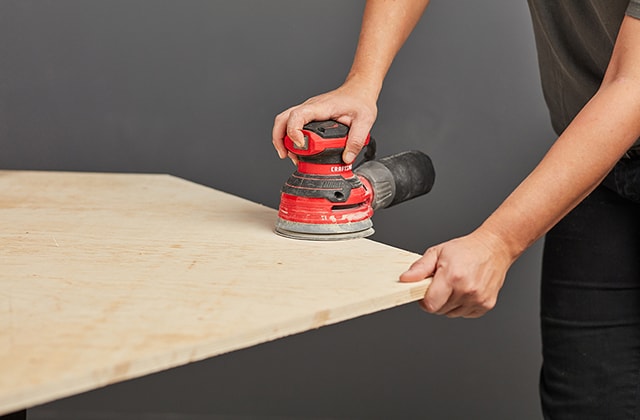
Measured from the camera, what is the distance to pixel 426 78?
232 centimetres

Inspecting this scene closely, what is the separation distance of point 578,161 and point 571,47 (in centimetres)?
45

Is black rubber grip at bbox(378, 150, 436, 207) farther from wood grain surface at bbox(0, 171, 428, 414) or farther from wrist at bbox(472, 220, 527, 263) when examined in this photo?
wrist at bbox(472, 220, 527, 263)

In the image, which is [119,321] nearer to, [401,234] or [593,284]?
[593,284]

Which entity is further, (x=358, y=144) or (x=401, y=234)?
(x=401, y=234)

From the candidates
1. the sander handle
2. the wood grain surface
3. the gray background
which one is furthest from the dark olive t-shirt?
the gray background

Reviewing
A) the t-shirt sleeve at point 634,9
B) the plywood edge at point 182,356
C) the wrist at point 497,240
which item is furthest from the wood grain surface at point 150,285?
the t-shirt sleeve at point 634,9

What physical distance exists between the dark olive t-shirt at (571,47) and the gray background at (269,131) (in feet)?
2.17

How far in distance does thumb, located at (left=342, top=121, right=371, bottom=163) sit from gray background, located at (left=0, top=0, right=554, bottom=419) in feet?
3.15

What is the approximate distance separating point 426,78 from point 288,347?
2.89ft

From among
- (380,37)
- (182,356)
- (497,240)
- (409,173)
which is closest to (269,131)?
(380,37)

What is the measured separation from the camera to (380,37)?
159cm

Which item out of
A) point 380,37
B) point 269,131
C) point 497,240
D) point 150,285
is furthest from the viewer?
point 269,131

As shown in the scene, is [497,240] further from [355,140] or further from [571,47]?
[571,47]

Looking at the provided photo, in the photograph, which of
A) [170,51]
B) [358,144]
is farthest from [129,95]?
[358,144]
